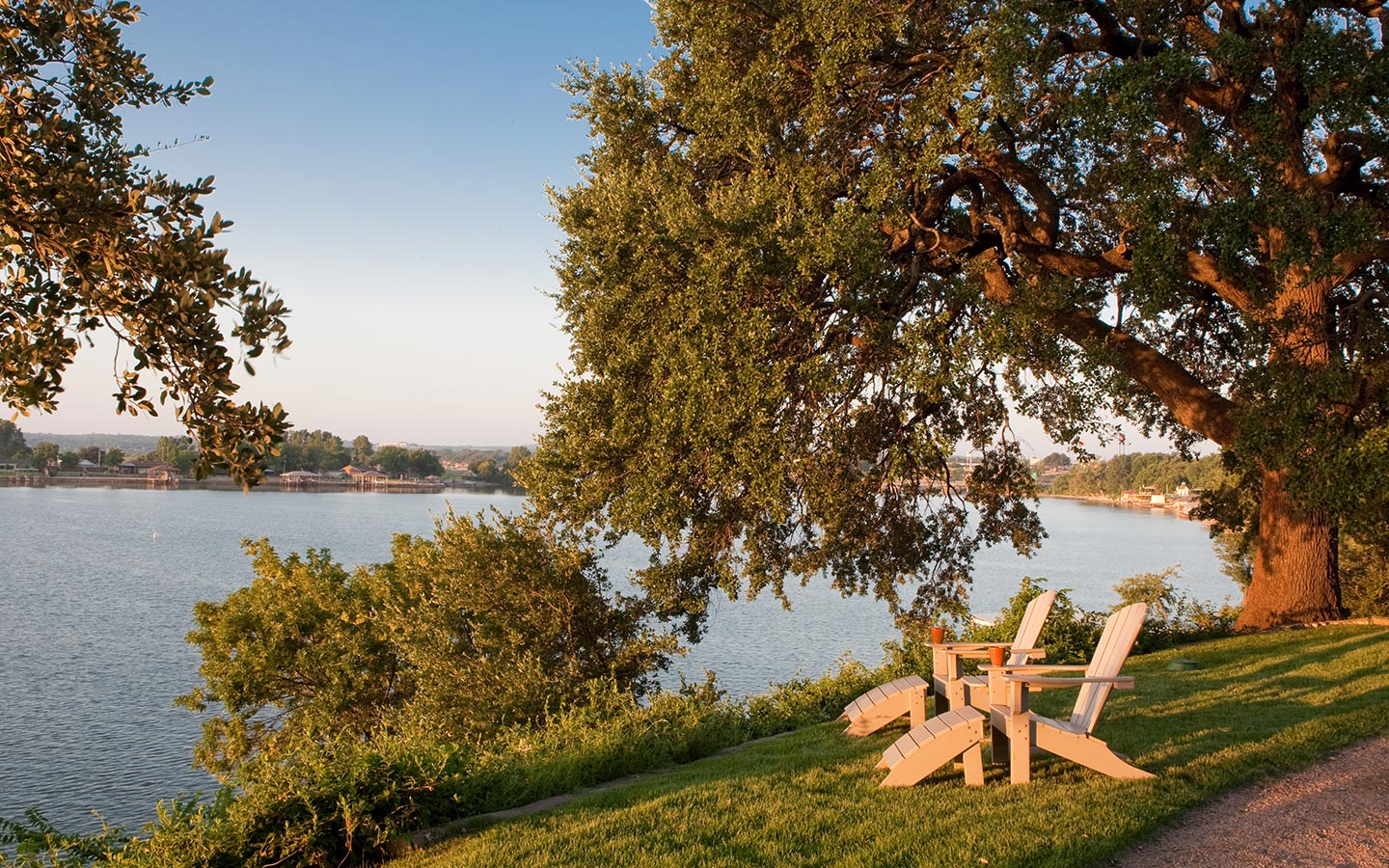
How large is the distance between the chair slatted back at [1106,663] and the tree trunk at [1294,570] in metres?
8.46

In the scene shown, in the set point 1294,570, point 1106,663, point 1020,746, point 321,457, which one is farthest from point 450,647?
point 321,457

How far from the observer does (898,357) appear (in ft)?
35.7

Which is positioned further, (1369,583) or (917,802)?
(1369,583)

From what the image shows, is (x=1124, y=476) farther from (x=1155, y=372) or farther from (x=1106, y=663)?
(x=1106, y=663)

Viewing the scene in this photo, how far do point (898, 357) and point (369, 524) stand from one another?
2479 inches

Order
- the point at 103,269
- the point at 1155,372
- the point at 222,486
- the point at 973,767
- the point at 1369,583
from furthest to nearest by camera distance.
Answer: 1. the point at 222,486
2. the point at 1369,583
3. the point at 1155,372
4. the point at 973,767
5. the point at 103,269

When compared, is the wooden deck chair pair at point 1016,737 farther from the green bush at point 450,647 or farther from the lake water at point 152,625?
the lake water at point 152,625

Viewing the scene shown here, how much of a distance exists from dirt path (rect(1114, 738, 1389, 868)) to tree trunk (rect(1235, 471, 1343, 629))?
27.4 feet

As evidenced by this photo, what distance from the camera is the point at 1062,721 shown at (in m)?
6.23

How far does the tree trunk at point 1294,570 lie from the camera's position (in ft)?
44.5

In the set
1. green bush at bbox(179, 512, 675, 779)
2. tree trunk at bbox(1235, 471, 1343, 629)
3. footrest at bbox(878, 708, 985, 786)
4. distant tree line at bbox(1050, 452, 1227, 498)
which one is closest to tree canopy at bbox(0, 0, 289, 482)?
footrest at bbox(878, 708, 985, 786)

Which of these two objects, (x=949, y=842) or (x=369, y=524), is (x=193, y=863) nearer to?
(x=949, y=842)

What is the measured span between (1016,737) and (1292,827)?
1.52m

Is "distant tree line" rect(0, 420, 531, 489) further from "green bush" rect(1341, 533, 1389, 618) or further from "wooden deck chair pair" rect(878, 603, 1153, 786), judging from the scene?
"wooden deck chair pair" rect(878, 603, 1153, 786)
